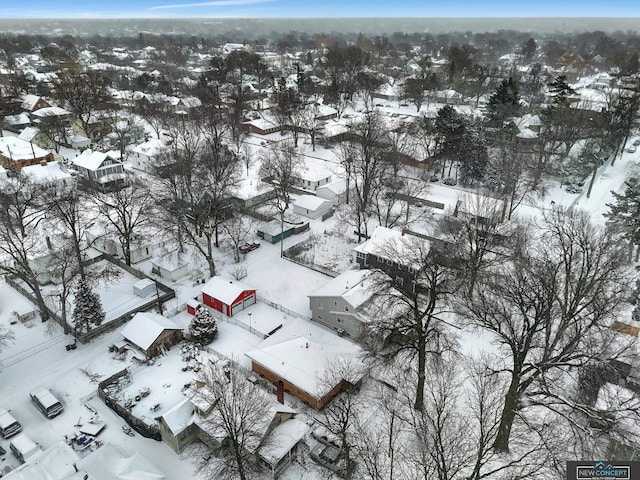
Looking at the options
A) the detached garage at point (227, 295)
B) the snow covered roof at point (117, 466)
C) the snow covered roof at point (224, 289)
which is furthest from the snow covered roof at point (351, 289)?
the snow covered roof at point (117, 466)

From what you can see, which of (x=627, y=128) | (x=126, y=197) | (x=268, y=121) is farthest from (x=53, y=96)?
(x=627, y=128)

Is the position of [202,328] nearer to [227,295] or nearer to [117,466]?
[227,295]

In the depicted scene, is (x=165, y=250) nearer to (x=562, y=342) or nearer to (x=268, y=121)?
(x=562, y=342)

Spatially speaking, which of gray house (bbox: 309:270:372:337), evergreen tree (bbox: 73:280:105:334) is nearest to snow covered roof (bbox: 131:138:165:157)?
evergreen tree (bbox: 73:280:105:334)

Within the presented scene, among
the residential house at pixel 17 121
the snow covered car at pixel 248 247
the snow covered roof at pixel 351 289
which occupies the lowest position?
the residential house at pixel 17 121

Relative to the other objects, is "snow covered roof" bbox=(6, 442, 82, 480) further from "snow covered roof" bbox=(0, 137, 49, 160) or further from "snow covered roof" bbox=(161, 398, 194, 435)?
"snow covered roof" bbox=(0, 137, 49, 160)

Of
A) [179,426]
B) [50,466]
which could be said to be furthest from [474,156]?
[50,466]

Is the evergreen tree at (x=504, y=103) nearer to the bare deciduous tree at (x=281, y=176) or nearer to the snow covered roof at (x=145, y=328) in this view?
the bare deciduous tree at (x=281, y=176)

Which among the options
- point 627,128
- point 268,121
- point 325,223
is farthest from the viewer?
point 268,121
